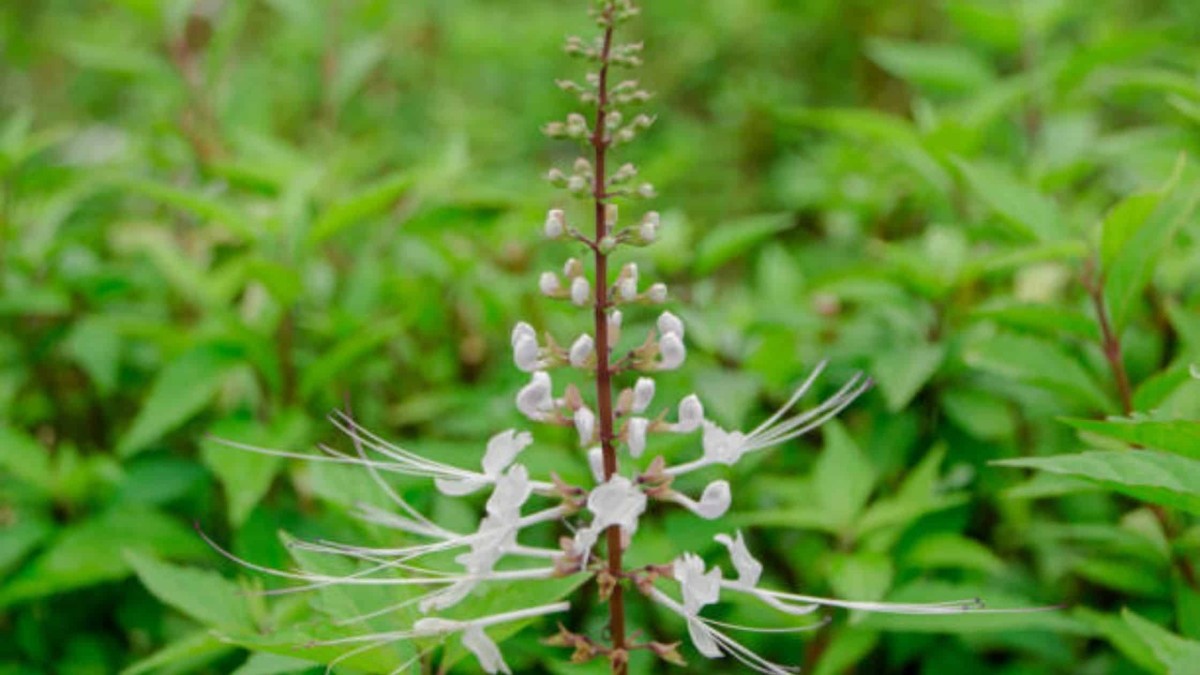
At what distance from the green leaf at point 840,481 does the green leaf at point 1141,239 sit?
537 millimetres

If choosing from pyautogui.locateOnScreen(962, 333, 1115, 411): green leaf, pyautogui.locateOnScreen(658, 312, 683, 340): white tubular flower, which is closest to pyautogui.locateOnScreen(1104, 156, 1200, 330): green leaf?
pyautogui.locateOnScreen(962, 333, 1115, 411): green leaf

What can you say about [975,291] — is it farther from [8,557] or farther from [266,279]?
[8,557]

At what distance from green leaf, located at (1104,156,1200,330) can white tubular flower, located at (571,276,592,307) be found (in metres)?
1.07

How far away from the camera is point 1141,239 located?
6.23 ft

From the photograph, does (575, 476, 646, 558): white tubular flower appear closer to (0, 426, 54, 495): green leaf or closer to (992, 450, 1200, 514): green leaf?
(992, 450, 1200, 514): green leaf

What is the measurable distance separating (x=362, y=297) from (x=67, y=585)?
906mm

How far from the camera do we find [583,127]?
4.56 ft

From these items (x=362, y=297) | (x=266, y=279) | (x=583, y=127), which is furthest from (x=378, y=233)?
(x=583, y=127)

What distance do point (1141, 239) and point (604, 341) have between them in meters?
1.07

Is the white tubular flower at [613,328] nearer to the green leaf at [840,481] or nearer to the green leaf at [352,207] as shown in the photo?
the green leaf at [840,481]

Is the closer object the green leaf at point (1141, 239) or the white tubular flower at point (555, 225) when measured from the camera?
the white tubular flower at point (555, 225)

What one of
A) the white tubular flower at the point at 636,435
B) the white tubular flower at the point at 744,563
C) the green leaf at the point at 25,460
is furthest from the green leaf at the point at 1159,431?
the green leaf at the point at 25,460

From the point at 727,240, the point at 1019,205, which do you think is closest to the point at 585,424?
the point at 1019,205

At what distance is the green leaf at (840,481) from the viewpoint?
81.7 inches
